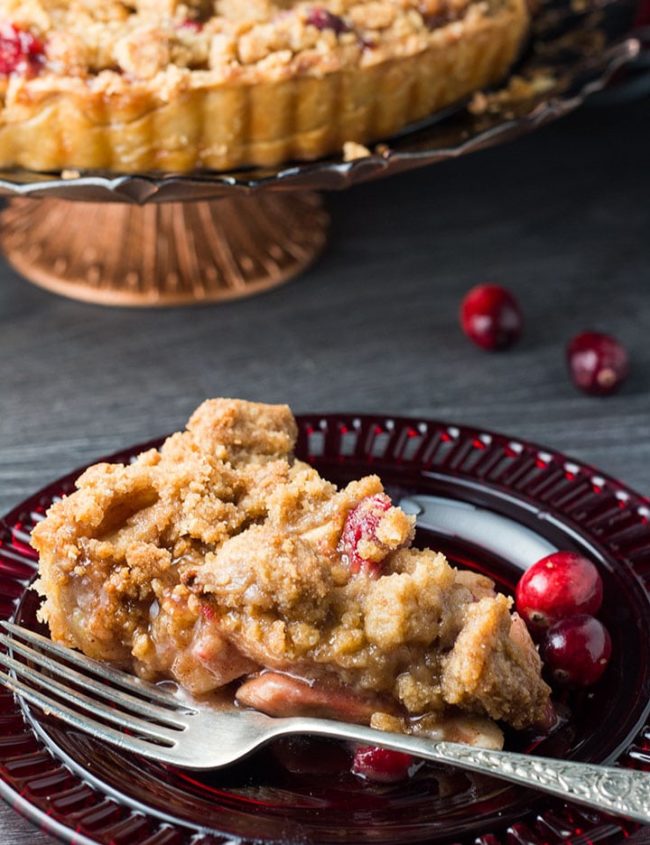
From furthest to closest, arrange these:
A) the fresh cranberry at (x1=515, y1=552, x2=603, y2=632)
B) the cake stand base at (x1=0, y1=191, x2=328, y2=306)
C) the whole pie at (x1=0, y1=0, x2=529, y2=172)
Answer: the cake stand base at (x1=0, y1=191, x2=328, y2=306)
the whole pie at (x1=0, y1=0, x2=529, y2=172)
the fresh cranberry at (x1=515, y1=552, x2=603, y2=632)

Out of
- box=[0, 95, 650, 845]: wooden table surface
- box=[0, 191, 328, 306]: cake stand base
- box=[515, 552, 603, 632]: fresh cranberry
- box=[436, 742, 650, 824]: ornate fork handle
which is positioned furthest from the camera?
box=[0, 191, 328, 306]: cake stand base

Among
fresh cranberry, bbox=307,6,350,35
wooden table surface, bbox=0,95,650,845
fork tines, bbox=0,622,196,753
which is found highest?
fresh cranberry, bbox=307,6,350,35

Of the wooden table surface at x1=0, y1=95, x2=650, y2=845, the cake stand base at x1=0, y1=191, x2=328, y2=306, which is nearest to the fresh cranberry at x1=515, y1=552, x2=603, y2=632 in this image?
the wooden table surface at x1=0, y1=95, x2=650, y2=845

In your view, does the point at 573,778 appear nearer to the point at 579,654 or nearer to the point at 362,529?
the point at 579,654

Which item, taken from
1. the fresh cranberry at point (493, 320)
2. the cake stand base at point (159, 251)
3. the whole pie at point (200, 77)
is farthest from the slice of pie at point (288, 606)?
the cake stand base at point (159, 251)

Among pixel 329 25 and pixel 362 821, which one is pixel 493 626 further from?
pixel 329 25

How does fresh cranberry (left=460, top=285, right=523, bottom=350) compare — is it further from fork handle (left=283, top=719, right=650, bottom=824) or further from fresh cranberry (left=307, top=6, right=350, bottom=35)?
fork handle (left=283, top=719, right=650, bottom=824)

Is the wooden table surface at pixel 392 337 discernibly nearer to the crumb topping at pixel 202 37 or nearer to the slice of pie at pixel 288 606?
the crumb topping at pixel 202 37
